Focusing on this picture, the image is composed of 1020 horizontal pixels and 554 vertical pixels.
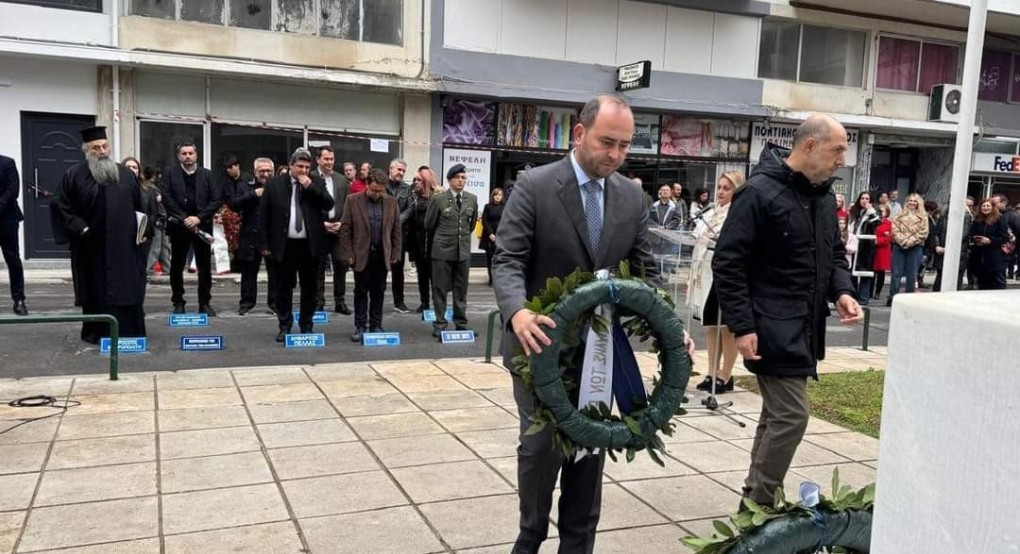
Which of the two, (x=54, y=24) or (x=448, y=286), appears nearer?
(x=448, y=286)

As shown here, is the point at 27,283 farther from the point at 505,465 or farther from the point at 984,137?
the point at 984,137

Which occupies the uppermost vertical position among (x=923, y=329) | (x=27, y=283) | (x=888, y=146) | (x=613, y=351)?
(x=888, y=146)

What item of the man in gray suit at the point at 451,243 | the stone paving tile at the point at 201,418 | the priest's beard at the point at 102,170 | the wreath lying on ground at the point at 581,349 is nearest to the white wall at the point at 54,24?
the priest's beard at the point at 102,170

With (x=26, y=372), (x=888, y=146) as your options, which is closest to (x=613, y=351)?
(x=26, y=372)

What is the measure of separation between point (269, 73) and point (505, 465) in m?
12.4

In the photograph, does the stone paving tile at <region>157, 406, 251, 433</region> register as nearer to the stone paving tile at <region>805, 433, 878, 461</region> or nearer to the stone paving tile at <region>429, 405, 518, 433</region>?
the stone paving tile at <region>429, 405, 518, 433</region>

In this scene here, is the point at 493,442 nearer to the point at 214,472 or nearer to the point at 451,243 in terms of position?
the point at 214,472

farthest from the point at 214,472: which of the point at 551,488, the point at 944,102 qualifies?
the point at 944,102

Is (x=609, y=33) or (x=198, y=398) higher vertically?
(x=609, y=33)

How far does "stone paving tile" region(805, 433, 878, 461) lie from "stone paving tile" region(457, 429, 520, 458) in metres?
2.19

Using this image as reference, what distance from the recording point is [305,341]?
346 inches

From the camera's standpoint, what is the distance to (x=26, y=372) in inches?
286

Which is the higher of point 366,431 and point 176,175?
point 176,175

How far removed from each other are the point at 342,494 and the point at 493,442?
1319mm
